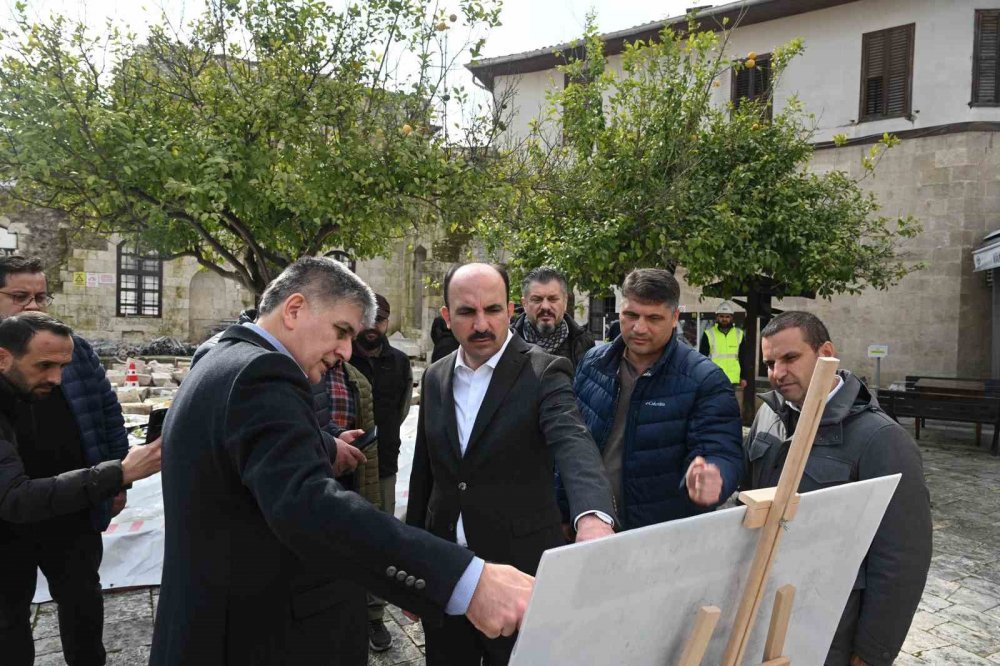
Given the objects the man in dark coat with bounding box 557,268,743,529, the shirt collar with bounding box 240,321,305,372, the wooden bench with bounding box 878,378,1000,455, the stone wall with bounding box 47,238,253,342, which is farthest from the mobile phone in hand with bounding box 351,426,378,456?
the stone wall with bounding box 47,238,253,342

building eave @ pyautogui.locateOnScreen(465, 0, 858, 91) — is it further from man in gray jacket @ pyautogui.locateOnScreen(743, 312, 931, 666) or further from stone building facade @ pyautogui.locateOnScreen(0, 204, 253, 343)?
stone building facade @ pyautogui.locateOnScreen(0, 204, 253, 343)

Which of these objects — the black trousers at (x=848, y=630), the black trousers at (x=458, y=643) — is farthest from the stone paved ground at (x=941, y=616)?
the black trousers at (x=848, y=630)

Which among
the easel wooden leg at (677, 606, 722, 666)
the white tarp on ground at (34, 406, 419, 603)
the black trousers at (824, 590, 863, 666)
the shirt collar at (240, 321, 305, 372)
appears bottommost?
the white tarp on ground at (34, 406, 419, 603)

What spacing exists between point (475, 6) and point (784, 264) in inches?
229

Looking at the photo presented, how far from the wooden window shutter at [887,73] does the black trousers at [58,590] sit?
15664 millimetres

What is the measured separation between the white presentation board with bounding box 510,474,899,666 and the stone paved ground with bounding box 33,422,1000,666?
2493 millimetres

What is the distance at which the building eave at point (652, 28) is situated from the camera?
45.7 ft

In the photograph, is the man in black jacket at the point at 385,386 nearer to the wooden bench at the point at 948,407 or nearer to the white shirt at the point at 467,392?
the white shirt at the point at 467,392

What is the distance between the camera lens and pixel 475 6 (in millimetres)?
6078

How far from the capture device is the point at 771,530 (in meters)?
1.49

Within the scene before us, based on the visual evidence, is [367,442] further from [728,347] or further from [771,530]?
[728,347]

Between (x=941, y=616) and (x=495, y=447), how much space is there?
3873mm

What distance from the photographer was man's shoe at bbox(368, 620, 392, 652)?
12.2ft

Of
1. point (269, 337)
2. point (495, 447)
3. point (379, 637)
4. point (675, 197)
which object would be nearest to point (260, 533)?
point (269, 337)
